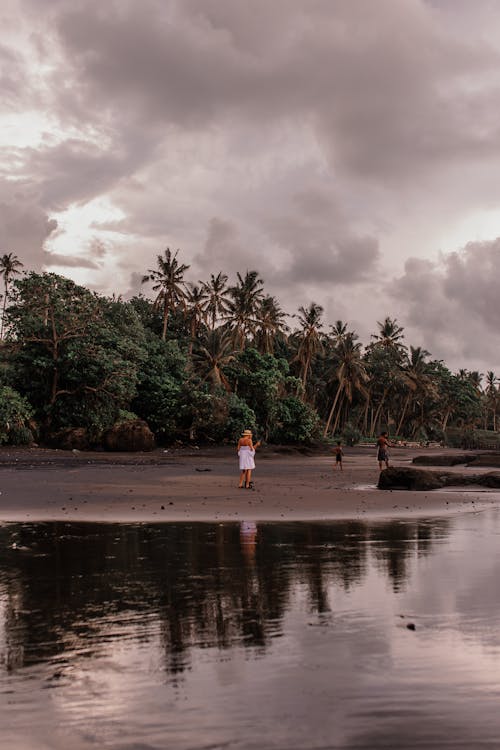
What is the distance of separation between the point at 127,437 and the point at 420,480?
24791 mm

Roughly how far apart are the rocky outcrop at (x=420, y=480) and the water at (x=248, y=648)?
11117 mm

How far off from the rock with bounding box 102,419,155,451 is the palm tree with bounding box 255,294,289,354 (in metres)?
30.7

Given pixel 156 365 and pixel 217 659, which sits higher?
pixel 156 365

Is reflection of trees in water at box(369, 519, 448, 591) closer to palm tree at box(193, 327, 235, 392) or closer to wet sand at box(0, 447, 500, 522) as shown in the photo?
wet sand at box(0, 447, 500, 522)

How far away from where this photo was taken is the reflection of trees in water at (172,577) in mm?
4781

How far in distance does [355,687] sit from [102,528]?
7.35 meters

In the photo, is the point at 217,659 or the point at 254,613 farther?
the point at 254,613

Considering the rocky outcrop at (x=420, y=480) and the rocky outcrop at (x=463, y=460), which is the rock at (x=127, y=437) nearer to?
the rocky outcrop at (x=463, y=460)

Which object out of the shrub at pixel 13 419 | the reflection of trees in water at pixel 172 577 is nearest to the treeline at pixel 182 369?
the shrub at pixel 13 419

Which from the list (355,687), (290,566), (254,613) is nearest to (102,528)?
(290,566)

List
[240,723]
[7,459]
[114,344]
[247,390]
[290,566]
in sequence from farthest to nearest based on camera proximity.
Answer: [247,390], [114,344], [7,459], [290,566], [240,723]

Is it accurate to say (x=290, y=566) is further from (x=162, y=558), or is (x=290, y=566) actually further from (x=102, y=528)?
(x=102, y=528)

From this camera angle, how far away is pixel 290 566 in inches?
291

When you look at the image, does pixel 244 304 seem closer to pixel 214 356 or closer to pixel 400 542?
pixel 214 356
